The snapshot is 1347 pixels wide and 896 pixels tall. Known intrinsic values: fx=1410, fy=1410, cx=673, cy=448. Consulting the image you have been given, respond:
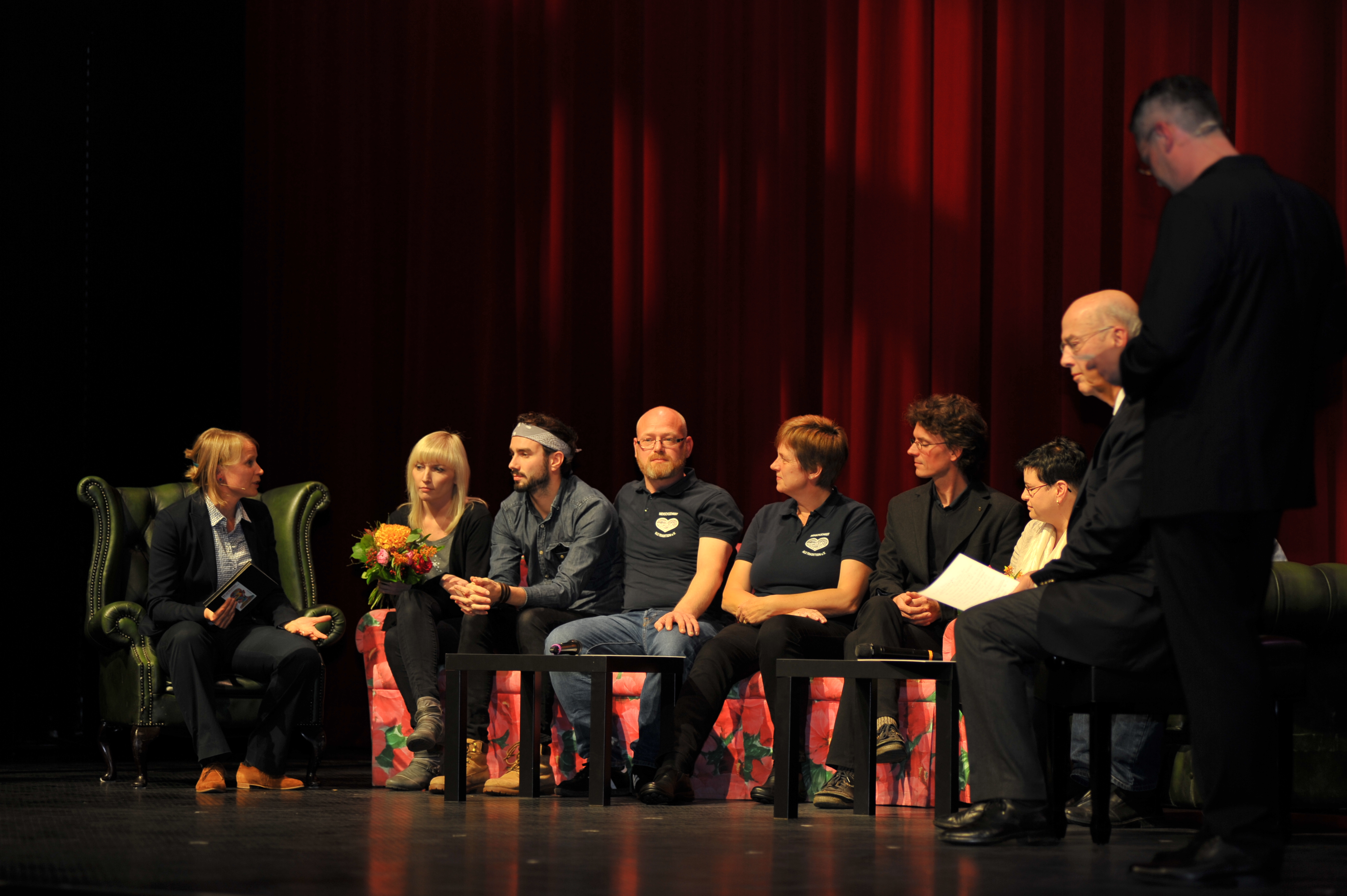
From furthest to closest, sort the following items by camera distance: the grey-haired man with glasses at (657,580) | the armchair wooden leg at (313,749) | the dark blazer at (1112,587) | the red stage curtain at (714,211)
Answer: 1. the red stage curtain at (714,211)
2. the armchair wooden leg at (313,749)
3. the grey-haired man with glasses at (657,580)
4. the dark blazer at (1112,587)

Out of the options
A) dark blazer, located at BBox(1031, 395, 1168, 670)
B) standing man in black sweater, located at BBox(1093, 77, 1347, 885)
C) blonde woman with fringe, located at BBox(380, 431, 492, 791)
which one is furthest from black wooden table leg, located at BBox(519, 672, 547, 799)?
standing man in black sweater, located at BBox(1093, 77, 1347, 885)

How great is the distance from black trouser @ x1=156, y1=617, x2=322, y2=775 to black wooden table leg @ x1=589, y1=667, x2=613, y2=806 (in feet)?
3.56

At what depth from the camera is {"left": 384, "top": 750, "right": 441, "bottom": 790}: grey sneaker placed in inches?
168

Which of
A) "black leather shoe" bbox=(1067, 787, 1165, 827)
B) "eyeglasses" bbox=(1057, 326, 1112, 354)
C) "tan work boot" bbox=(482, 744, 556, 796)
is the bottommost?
"tan work boot" bbox=(482, 744, 556, 796)

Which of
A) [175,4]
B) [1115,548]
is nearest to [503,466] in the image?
[175,4]

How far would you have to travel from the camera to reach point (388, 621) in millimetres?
4516

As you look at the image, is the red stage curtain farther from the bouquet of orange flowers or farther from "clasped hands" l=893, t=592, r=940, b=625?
the bouquet of orange flowers

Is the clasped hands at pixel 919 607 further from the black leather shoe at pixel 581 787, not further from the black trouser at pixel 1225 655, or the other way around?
the black trouser at pixel 1225 655

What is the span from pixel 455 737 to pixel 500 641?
1.66ft

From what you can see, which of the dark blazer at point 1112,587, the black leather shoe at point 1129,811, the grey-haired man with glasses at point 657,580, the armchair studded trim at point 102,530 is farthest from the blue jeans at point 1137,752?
the armchair studded trim at point 102,530

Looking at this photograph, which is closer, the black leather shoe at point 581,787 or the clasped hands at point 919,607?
the clasped hands at point 919,607

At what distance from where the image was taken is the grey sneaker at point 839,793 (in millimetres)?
3727

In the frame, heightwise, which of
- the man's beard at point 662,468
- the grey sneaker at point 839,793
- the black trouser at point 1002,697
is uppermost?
the man's beard at point 662,468

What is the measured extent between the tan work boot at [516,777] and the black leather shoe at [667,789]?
1.08ft
